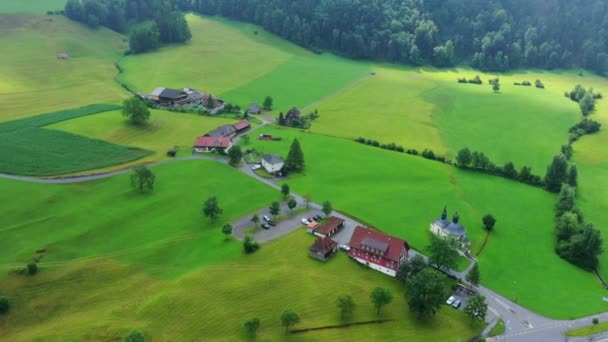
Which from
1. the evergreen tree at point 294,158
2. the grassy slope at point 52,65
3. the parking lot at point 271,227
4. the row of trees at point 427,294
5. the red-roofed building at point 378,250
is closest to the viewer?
the row of trees at point 427,294

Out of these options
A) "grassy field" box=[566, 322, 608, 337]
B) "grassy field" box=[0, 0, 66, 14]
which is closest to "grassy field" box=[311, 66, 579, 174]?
"grassy field" box=[566, 322, 608, 337]

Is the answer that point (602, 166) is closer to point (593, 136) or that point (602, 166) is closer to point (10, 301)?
point (593, 136)

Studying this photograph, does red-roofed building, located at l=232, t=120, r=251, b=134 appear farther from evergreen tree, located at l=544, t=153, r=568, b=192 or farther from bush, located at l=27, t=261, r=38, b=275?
evergreen tree, located at l=544, t=153, r=568, b=192

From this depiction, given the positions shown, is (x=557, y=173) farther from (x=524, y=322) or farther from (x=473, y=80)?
(x=473, y=80)

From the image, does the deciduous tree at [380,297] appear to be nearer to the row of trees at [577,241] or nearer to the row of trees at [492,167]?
the row of trees at [577,241]

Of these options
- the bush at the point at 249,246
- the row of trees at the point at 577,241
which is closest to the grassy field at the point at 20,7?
the bush at the point at 249,246
